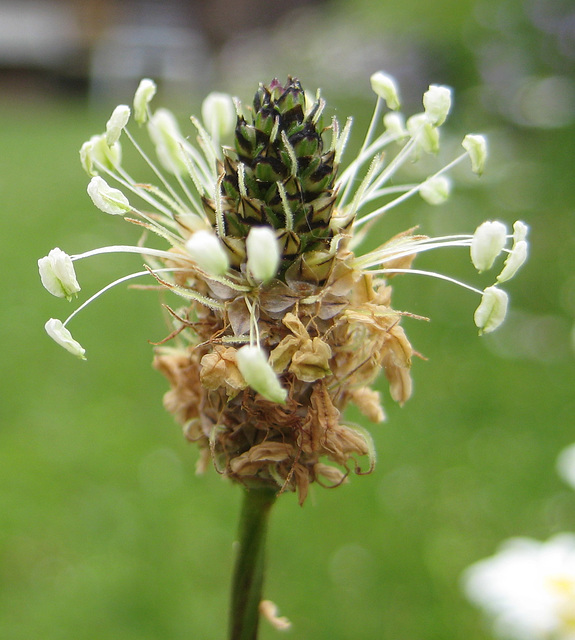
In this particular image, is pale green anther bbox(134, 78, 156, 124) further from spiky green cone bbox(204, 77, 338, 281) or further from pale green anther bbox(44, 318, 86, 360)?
pale green anther bbox(44, 318, 86, 360)

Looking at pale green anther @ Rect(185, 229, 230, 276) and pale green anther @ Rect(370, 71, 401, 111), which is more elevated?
pale green anther @ Rect(370, 71, 401, 111)

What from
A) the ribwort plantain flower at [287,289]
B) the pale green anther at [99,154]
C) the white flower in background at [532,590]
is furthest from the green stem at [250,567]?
the white flower in background at [532,590]

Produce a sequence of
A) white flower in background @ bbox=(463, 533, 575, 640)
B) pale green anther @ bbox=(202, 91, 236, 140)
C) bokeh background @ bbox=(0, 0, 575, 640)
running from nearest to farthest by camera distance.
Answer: pale green anther @ bbox=(202, 91, 236, 140) < white flower in background @ bbox=(463, 533, 575, 640) < bokeh background @ bbox=(0, 0, 575, 640)

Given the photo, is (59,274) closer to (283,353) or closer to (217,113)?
(283,353)

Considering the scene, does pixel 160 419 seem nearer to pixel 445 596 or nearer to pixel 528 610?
pixel 445 596

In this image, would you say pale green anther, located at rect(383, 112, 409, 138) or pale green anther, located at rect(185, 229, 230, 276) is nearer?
pale green anther, located at rect(185, 229, 230, 276)

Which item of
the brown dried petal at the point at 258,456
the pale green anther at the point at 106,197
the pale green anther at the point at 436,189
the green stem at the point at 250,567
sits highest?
the pale green anther at the point at 436,189

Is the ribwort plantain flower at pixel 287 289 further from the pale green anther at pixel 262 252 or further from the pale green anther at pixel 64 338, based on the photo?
the pale green anther at pixel 262 252

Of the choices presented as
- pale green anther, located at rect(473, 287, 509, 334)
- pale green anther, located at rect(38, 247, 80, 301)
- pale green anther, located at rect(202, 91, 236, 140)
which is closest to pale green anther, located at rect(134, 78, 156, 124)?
pale green anther, located at rect(202, 91, 236, 140)
